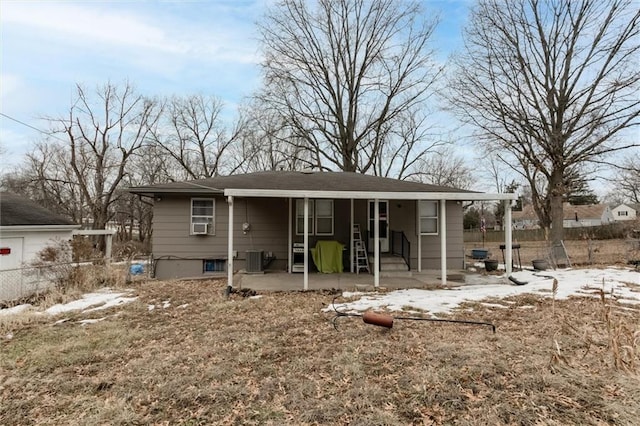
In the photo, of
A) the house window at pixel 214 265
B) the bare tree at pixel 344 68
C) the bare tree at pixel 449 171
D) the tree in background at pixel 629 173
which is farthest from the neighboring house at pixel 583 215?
the house window at pixel 214 265

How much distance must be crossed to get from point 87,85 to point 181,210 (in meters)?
20.6

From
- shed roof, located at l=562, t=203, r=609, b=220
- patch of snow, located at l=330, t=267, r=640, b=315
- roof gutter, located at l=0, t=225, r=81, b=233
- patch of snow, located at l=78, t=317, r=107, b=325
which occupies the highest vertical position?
shed roof, located at l=562, t=203, r=609, b=220

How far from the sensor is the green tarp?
32.3 feet

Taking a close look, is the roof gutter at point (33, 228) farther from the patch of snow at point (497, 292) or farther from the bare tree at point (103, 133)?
the bare tree at point (103, 133)

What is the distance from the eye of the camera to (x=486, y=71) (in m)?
15.4

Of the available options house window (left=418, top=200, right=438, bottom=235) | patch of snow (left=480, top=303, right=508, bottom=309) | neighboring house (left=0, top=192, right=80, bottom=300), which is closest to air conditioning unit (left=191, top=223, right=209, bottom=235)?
neighboring house (left=0, top=192, right=80, bottom=300)

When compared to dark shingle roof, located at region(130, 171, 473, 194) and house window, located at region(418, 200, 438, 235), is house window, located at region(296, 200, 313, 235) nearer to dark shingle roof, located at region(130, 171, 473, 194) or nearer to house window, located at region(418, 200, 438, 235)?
dark shingle roof, located at region(130, 171, 473, 194)

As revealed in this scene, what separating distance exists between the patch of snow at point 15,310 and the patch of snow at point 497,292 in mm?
5639

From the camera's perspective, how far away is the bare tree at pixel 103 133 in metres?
24.0

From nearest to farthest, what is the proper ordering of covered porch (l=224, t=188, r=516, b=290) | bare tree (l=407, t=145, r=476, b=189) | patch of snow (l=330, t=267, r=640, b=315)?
patch of snow (l=330, t=267, r=640, b=315) < covered porch (l=224, t=188, r=516, b=290) < bare tree (l=407, t=145, r=476, b=189)

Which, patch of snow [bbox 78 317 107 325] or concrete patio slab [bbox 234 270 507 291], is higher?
concrete patio slab [bbox 234 270 507 291]

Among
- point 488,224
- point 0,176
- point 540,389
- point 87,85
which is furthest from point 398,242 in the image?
point 488,224

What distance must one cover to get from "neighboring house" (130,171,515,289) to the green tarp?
1.42ft

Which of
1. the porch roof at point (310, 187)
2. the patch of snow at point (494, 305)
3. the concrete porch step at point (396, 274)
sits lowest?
the patch of snow at point (494, 305)
